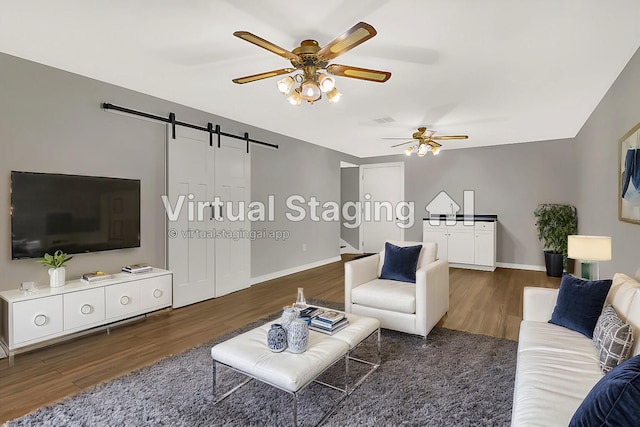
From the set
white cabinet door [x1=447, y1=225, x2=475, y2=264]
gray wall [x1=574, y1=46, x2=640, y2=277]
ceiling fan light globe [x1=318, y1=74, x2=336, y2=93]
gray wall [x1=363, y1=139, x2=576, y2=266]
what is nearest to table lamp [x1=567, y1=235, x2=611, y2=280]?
gray wall [x1=574, y1=46, x2=640, y2=277]

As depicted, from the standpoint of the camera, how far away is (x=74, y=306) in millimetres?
2883

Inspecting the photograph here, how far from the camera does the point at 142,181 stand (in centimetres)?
375

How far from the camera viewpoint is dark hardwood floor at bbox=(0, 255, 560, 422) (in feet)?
7.65

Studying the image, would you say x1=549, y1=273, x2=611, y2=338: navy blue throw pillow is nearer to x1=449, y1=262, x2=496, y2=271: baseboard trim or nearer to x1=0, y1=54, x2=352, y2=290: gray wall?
x1=0, y1=54, x2=352, y2=290: gray wall

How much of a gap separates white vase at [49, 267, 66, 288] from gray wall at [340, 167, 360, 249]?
6577 millimetres

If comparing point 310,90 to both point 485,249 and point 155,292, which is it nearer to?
point 155,292

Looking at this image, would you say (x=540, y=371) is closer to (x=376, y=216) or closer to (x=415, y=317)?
(x=415, y=317)

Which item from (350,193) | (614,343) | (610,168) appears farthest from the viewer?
(350,193)

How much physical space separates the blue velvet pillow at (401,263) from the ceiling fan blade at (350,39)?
6.92 ft

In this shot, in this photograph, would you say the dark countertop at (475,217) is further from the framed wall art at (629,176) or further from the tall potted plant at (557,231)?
the framed wall art at (629,176)

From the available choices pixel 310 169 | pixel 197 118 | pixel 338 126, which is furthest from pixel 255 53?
pixel 310 169

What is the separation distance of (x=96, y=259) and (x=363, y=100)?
130 inches

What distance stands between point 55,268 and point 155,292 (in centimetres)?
90

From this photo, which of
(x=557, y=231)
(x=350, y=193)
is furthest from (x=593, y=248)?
(x=350, y=193)
